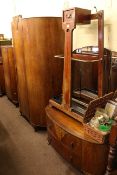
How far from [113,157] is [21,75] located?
1.78 metres

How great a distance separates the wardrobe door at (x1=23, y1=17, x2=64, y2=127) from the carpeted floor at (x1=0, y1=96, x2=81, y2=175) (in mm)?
285

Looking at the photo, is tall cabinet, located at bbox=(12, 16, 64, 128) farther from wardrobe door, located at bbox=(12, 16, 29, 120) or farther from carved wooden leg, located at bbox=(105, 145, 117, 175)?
carved wooden leg, located at bbox=(105, 145, 117, 175)

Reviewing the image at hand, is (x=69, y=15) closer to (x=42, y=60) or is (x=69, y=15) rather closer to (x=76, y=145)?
(x=42, y=60)

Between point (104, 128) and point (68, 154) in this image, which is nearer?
point (104, 128)

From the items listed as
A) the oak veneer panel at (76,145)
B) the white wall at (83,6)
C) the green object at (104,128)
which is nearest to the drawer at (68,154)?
the oak veneer panel at (76,145)

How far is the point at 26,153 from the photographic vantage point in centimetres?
223

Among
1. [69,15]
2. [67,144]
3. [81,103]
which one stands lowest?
[67,144]

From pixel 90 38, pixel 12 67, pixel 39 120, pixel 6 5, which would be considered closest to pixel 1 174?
pixel 39 120

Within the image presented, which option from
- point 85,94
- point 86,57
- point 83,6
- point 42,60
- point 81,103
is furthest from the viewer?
point 42,60

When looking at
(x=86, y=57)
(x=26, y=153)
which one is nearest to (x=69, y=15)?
(x=86, y=57)

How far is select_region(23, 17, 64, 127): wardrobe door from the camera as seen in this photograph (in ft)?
7.25

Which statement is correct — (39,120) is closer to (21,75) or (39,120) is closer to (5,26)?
(21,75)

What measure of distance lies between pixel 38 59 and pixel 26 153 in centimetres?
114

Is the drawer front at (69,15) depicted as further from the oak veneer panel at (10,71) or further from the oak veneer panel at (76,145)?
the oak veneer panel at (10,71)
